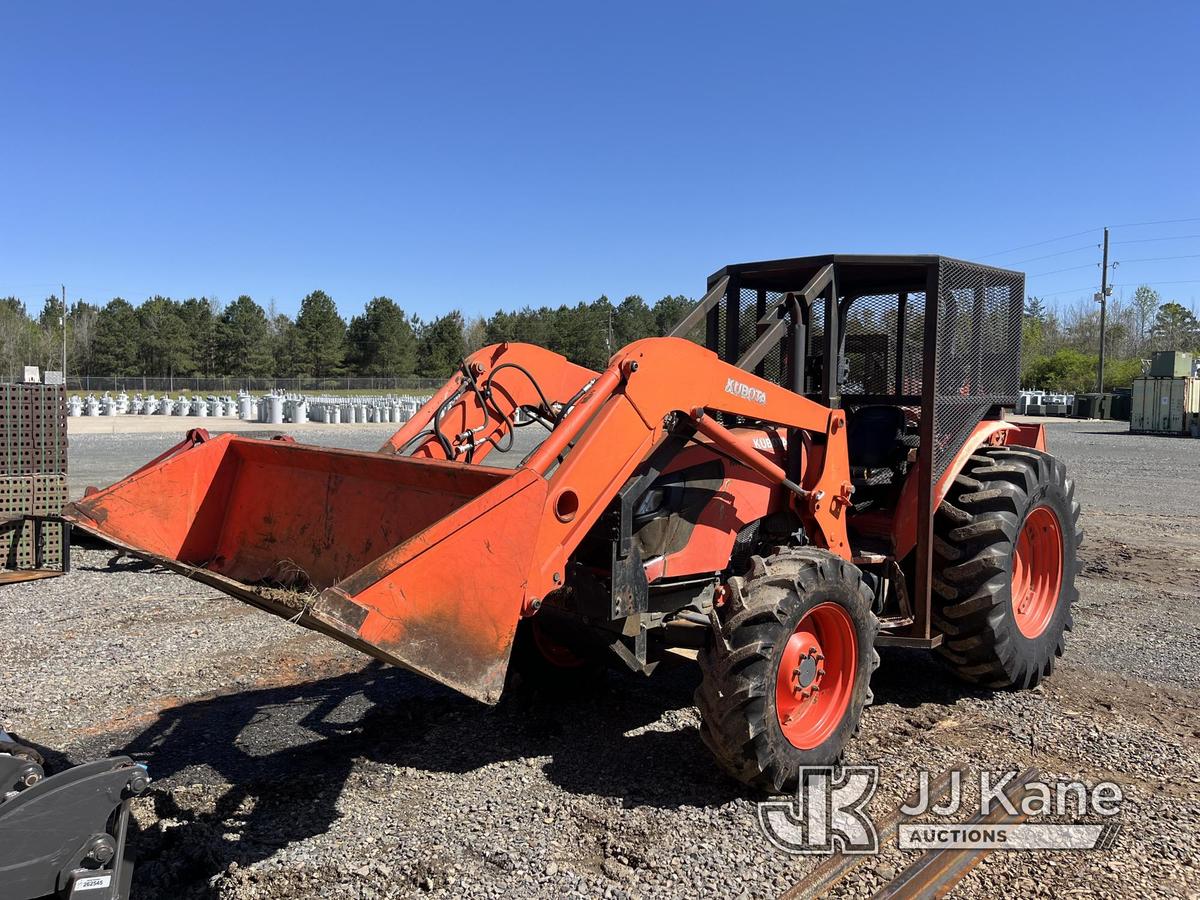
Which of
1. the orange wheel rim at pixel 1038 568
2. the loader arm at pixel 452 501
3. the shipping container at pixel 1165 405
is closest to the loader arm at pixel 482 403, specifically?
the loader arm at pixel 452 501

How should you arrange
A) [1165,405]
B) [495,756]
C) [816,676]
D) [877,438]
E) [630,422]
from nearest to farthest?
[630,422]
[816,676]
[495,756]
[877,438]
[1165,405]

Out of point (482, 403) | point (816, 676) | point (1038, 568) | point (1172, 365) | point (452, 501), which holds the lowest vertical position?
point (816, 676)

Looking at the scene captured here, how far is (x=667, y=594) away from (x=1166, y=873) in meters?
2.29

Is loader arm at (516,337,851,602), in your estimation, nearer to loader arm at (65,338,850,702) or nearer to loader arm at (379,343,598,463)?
loader arm at (65,338,850,702)

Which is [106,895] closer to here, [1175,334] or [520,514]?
[520,514]

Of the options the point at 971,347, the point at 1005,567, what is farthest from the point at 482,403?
the point at 1005,567

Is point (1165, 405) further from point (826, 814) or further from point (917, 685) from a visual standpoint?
point (826, 814)

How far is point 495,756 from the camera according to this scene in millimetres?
4480

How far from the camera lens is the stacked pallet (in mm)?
6824

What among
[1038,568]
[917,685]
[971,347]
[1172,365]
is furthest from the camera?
[1172,365]

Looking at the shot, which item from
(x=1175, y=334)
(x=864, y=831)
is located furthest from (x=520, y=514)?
(x=1175, y=334)

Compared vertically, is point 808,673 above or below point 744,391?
below

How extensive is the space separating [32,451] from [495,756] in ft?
15.9

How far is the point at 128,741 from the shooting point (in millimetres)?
4629
